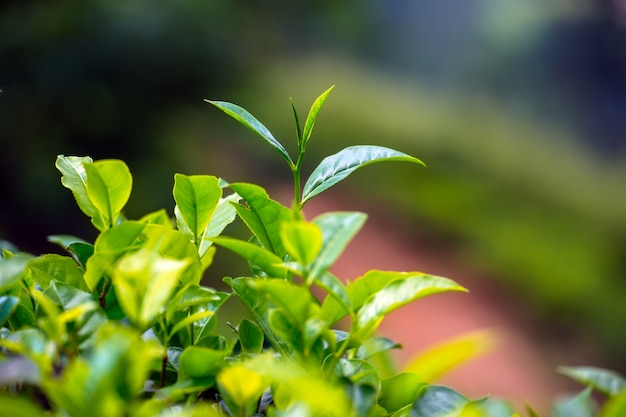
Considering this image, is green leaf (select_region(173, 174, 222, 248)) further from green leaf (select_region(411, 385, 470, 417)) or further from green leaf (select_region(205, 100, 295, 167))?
green leaf (select_region(411, 385, 470, 417))

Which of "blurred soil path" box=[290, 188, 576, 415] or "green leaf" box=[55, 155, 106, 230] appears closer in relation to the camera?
"green leaf" box=[55, 155, 106, 230]

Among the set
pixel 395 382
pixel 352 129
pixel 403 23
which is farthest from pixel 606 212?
pixel 395 382

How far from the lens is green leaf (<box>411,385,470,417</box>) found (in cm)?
37

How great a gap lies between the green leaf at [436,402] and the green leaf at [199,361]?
104 millimetres

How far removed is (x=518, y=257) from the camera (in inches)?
161

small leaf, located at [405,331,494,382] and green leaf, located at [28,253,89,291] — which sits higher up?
small leaf, located at [405,331,494,382]

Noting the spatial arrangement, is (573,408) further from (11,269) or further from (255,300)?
(11,269)

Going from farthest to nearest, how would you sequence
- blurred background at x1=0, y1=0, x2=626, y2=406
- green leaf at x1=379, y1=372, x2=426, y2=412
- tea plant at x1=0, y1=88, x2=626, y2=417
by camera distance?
blurred background at x1=0, y1=0, x2=626, y2=406
green leaf at x1=379, y1=372, x2=426, y2=412
tea plant at x1=0, y1=88, x2=626, y2=417

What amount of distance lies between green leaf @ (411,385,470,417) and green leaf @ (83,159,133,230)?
0.65 ft

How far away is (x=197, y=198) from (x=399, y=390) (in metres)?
0.16

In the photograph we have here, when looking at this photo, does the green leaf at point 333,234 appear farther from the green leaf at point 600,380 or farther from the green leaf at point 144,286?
the green leaf at point 600,380

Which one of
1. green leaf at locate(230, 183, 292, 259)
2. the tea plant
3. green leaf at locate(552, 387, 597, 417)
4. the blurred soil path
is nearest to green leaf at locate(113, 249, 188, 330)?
the tea plant

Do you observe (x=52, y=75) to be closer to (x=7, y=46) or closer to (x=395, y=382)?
(x=7, y=46)

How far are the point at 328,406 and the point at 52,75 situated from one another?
12.0 ft
